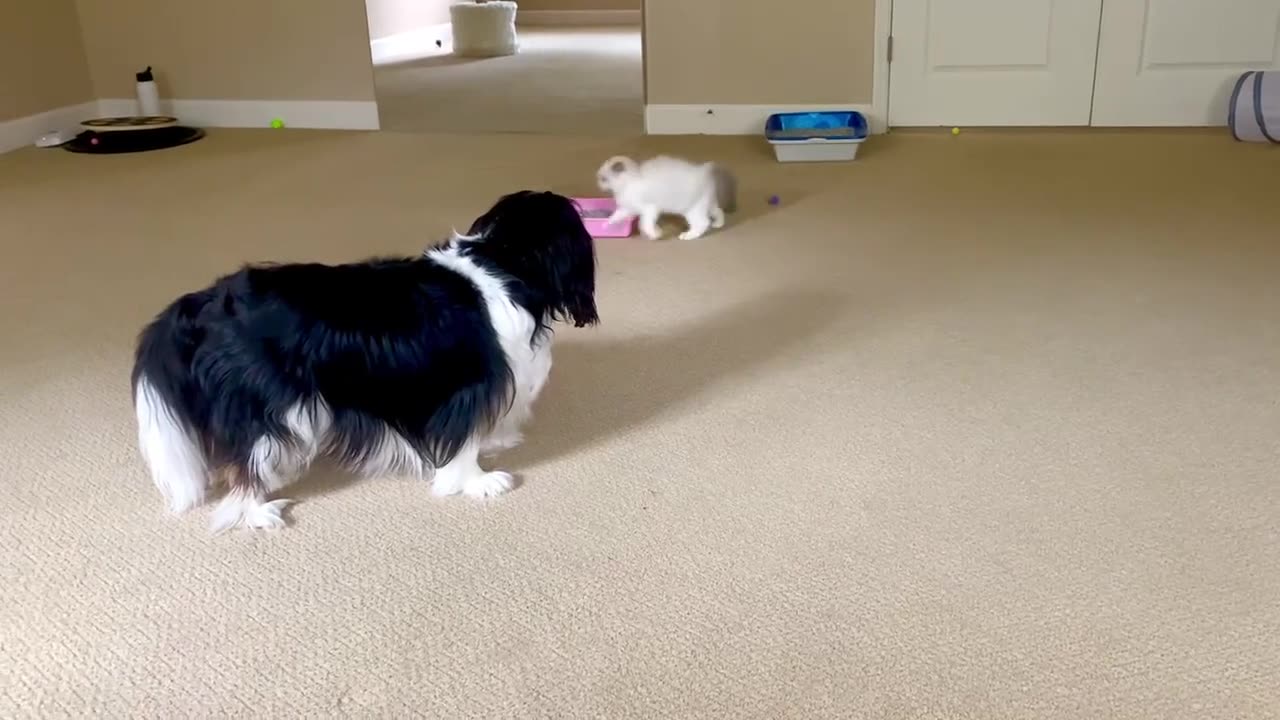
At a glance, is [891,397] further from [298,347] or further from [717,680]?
[298,347]

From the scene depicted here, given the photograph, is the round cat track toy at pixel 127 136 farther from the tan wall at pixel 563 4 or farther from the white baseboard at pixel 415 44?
the tan wall at pixel 563 4

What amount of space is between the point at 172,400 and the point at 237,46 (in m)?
3.46

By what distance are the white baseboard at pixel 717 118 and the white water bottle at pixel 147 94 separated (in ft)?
6.71

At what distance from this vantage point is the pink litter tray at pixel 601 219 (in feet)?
9.07

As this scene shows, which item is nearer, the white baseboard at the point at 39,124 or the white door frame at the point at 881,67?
the white door frame at the point at 881,67

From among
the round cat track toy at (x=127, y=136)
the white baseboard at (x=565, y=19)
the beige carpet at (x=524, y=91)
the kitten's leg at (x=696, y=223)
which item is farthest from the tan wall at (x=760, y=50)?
the white baseboard at (x=565, y=19)

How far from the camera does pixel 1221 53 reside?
12.5 ft

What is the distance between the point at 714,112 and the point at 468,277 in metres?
2.81

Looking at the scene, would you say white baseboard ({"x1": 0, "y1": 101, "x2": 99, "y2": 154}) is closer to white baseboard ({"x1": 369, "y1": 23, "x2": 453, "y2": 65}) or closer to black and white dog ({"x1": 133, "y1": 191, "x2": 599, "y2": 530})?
white baseboard ({"x1": 369, "y1": 23, "x2": 453, "y2": 65})

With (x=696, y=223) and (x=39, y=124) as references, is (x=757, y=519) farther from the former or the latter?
(x=39, y=124)

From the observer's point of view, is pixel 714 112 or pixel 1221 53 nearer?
pixel 1221 53

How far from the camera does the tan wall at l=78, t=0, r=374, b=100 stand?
4.29 meters

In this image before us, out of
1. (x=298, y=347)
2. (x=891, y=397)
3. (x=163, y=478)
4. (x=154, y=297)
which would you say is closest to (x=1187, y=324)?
(x=891, y=397)

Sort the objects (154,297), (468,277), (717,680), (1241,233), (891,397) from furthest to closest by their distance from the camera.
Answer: (1241,233) < (154,297) < (891,397) < (468,277) < (717,680)
